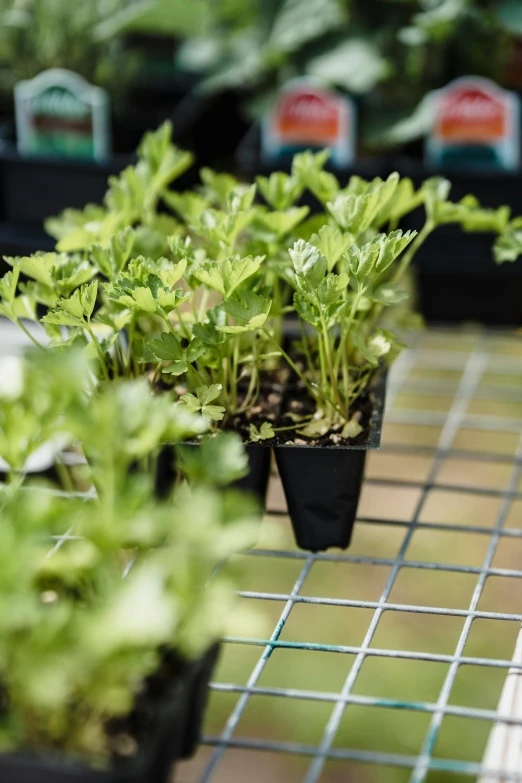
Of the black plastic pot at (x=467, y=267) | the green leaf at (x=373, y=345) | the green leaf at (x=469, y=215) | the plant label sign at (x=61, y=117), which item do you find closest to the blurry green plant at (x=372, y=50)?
the black plastic pot at (x=467, y=267)

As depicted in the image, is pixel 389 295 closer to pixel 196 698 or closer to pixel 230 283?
pixel 230 283

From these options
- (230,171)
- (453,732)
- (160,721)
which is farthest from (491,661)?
(230,171)

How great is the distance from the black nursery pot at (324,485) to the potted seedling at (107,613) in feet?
0.73

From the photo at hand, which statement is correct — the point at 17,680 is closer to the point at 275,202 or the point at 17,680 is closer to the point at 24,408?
the point at 24,408

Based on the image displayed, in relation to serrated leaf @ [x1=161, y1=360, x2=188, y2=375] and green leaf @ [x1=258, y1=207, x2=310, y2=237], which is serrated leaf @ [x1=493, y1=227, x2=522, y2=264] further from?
serrated leaf @ [x1=161, y1=360, x2=188, y2=375]

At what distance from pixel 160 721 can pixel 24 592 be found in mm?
102

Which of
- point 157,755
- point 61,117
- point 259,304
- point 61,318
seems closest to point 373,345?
point 259,304

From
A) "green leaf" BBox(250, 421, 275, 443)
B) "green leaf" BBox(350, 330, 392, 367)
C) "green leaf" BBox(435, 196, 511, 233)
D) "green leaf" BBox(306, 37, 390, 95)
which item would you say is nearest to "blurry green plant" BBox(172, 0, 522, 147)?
"green leaf" BBox(306, 37, 390, 95)

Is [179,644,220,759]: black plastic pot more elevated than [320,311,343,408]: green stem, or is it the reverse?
[320,311,343,408]: green stem

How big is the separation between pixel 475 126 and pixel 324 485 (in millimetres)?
741

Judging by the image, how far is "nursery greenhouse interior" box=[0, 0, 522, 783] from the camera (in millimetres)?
517

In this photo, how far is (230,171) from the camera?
168cm

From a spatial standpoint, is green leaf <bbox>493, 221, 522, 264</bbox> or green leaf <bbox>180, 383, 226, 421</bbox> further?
green leaf <bbox>493, 221, 522, 264</bbox>

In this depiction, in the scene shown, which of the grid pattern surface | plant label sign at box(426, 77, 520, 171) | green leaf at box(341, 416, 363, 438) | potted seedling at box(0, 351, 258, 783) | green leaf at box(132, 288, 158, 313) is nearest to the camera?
potted seedling at box(0, 351, 258, 783)
